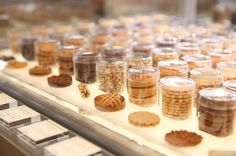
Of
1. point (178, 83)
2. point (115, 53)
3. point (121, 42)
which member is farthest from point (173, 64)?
point (121, 42)

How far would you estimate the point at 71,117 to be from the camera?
4.64ft

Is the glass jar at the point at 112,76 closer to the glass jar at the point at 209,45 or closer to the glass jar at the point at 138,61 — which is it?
the glass jar at the point at 138,61

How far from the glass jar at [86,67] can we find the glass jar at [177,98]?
1.52 ft

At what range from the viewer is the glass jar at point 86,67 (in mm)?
1716

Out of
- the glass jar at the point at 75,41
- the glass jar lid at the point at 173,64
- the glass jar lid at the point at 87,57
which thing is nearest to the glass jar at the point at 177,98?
the glass jar lid at the point at 173,64

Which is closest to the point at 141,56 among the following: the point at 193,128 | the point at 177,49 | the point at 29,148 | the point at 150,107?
the point at 177,49

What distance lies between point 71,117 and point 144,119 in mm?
287

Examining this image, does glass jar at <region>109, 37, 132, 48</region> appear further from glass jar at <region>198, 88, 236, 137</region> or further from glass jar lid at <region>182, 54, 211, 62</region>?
glass jar at <region>198, 88, 236, 137</region>

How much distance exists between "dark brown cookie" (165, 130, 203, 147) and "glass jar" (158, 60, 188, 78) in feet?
1.32

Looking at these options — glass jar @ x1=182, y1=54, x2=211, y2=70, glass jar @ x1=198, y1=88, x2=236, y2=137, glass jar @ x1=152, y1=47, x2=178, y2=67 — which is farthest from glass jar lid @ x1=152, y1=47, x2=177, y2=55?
glass jar @ x1=198, y1=88, x2=236, y2=137

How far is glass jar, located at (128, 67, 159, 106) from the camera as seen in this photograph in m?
1.44

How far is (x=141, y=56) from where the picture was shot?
1.78 meters

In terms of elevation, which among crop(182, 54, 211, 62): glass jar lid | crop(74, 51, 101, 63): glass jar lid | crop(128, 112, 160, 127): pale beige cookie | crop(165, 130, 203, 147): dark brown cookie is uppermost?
crop(74, 51, 101, 63): glass jar lid

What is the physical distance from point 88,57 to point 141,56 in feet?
0.83
